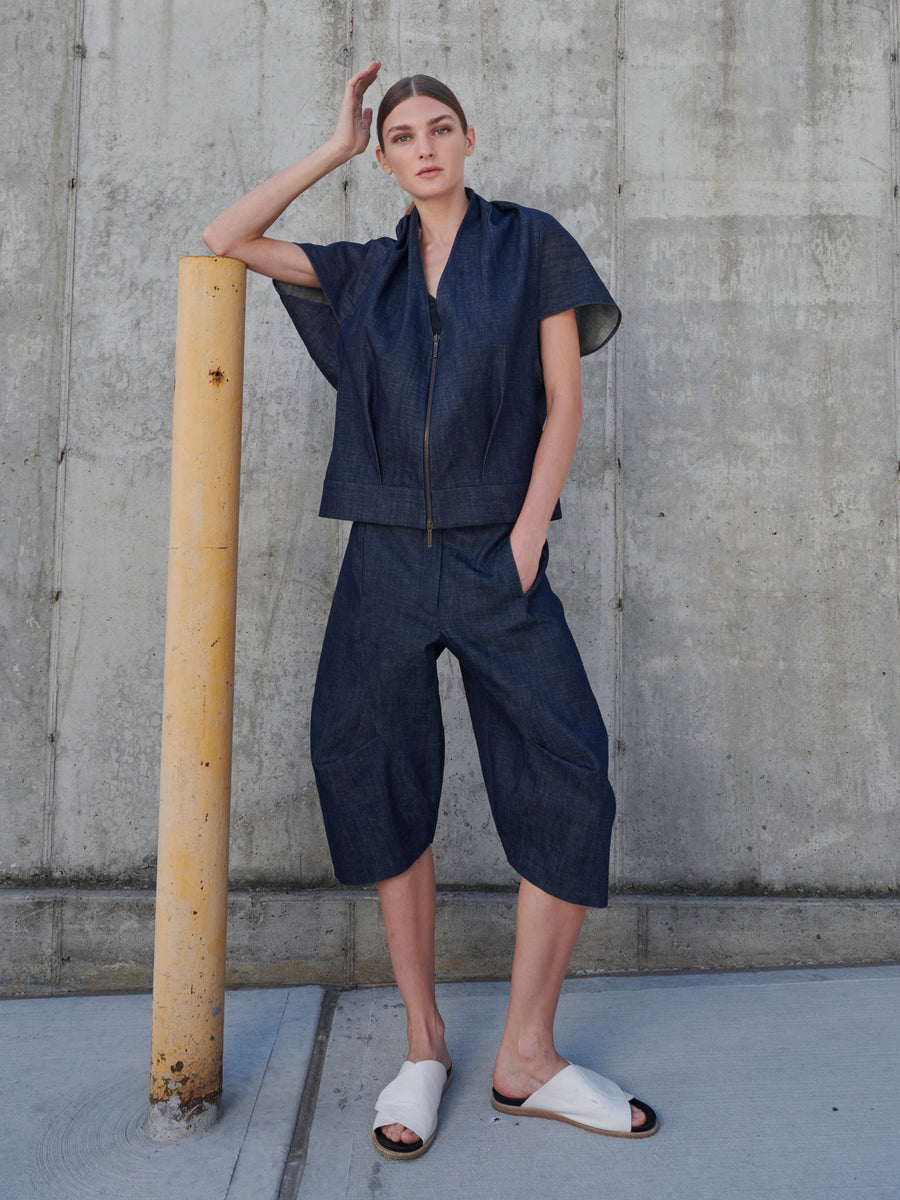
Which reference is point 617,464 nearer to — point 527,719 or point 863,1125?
point 527,719

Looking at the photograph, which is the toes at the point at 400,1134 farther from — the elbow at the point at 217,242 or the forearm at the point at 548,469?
the elbow at the point at 217,242

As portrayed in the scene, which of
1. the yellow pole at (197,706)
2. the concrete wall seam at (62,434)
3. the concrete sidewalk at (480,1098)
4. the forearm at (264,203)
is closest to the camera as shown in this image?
the concrete sidewalk at (480,1098)

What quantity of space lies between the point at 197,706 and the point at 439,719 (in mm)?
481

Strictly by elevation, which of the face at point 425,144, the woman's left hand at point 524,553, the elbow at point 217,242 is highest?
the face at point 425,144

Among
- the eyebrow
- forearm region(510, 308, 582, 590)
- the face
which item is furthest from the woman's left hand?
the eyebrow

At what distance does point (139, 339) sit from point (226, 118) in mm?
718

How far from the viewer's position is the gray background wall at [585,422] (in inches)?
98.9

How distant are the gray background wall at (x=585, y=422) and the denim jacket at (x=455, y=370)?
848 mm

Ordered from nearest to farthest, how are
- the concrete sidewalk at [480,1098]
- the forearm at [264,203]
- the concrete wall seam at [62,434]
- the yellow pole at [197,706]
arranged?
the concrete sidewalk at [480,1098], the yellow pole at [197,706], the forearm at [264,203], the concrete wall seam at [62,434]

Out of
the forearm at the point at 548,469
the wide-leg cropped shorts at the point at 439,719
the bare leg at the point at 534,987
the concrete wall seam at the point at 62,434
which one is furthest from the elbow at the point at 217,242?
the bare leg at the point at 534,987

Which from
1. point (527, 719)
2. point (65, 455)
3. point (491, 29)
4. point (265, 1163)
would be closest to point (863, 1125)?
point (527, 719)

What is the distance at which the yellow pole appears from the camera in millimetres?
1601

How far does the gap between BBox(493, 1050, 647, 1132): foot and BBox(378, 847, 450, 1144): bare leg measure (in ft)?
0.50

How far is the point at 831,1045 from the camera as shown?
75.5 inches
